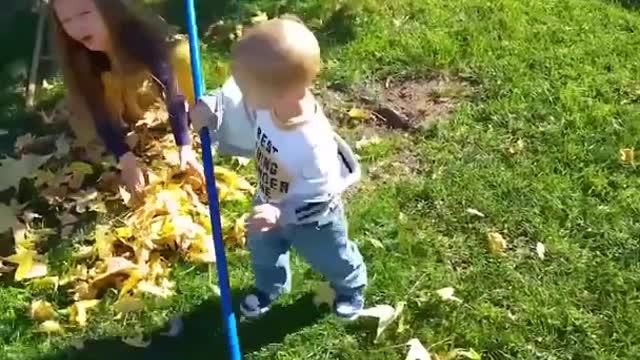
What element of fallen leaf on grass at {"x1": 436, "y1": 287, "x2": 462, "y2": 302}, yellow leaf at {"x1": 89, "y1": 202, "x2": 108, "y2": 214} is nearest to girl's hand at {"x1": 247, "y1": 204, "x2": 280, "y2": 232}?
fallen leaf on grass at {"x1": 436, "y1": 287, "x2": 462, "y2": 302}

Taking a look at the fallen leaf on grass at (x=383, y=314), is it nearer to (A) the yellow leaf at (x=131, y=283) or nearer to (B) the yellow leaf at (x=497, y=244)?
(B) the yellow leaf at (x=497, y=244)

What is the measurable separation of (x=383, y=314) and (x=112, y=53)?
4.41 ft

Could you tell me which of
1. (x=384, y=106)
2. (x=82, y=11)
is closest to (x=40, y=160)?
(x=82, y=11)

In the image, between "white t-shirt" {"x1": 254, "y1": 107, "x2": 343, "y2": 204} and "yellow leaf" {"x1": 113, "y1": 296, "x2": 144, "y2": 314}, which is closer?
"white t-shirt" {"x1": 254, "y1": 107, "x2": 343, "y2": 204}

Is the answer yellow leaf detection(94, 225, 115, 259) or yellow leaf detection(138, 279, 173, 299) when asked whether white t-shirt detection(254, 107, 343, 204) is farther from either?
yellow leaf detection(94, 225, 115, 259)

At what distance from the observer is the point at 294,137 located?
2.96 m

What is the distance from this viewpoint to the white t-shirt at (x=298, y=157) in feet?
9.71

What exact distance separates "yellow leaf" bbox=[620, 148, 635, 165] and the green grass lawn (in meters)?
0.03

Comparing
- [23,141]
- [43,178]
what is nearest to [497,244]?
[43,178]

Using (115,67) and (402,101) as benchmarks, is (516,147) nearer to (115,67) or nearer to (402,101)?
(402,101)

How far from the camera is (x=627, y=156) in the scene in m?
4.16

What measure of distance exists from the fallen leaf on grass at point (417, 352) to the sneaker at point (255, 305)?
19.5 inches

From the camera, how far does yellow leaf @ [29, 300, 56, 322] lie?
364cm

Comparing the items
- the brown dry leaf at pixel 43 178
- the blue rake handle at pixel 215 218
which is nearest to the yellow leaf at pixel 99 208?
the brown dry leaf at pixel 43 178
